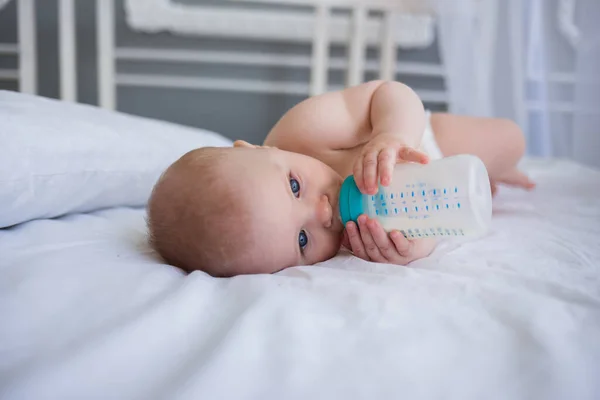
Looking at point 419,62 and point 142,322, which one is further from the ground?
point 419,62

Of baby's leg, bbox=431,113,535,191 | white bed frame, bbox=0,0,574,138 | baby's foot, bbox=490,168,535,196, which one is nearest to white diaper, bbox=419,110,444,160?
baby's leg, bbox=431,113,535,191

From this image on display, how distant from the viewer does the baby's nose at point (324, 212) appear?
73cm

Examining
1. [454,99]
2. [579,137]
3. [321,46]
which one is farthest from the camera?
[321,46]

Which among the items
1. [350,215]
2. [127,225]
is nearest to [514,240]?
[350,215]

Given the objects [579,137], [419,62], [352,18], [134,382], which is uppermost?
[352,18]

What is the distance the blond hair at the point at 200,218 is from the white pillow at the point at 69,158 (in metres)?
0.17

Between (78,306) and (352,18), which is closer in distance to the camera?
(78,306)

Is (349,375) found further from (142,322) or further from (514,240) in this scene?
(514,240)

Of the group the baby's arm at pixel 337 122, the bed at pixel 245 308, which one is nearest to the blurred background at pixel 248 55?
the baby's arm at pixel 337 122

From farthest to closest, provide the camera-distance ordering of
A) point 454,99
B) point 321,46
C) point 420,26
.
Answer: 1. point 420,26
2. point 321,46
3. point 454,99

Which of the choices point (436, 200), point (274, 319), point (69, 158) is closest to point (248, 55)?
point (69, 158)

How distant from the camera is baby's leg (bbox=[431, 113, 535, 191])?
124 cm

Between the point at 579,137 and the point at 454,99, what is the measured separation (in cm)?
52

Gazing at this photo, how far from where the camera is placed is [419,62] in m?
2.15
